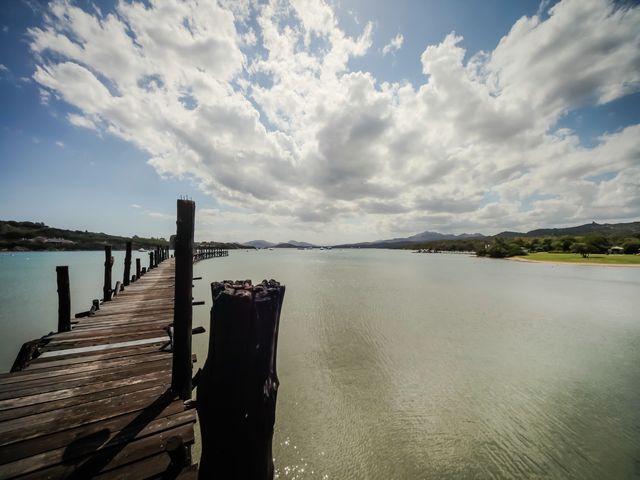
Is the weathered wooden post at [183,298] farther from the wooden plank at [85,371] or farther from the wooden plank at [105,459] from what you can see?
the wooden plank at [85,371]

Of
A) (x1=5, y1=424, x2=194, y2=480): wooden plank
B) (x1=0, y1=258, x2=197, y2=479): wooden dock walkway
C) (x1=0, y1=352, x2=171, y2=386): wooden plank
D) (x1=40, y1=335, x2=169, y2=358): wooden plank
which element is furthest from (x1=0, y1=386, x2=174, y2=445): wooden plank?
(x1=40, y1=335, x2=169, y2=358): wooden plank

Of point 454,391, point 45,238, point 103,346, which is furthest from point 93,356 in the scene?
point 45,238

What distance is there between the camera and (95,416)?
379 cm

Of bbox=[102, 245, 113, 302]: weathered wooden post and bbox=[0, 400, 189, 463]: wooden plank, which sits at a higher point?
bbox=[102, 245, 113, 302]: weathered wooden post

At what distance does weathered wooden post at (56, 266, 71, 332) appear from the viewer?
8.59m

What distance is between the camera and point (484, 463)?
15.8ft

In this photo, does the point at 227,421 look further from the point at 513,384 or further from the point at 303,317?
the point at 303,317

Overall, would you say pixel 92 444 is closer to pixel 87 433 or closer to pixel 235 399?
pixel 87 433

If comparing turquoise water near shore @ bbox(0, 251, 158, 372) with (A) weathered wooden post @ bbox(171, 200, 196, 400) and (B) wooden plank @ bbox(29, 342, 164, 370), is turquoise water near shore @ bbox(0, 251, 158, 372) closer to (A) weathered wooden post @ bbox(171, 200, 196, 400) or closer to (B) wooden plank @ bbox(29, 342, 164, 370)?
(B) wooden plank @ bbox(29, 342, 164, 370)

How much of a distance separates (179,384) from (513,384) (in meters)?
8.91

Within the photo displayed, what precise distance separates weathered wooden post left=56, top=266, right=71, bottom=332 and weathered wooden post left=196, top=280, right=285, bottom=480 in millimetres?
8580

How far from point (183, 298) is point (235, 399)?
215 centimetres

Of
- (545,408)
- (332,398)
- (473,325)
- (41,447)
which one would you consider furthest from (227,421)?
(473,325)

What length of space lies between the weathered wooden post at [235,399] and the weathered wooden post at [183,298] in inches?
62.6
